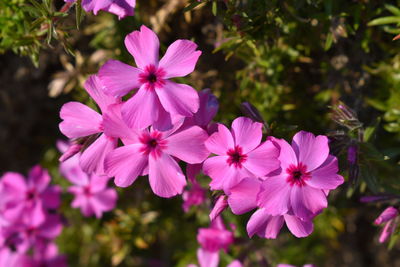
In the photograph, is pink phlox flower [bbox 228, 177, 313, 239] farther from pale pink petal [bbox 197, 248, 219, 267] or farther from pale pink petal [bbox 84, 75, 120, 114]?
pale pink petal [bbox 197, 248, 219, 267]

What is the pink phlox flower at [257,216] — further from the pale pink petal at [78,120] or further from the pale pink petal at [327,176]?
the pale pink petal at [78,120]

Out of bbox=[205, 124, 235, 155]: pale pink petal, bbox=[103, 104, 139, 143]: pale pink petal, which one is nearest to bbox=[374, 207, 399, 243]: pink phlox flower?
bbox=[205, 124, 235, 155]: pale pink petal

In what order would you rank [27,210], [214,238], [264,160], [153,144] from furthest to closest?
[27,210] < [214,238] < [153,144] < [264,160]

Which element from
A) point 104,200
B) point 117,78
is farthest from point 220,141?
point 104,200

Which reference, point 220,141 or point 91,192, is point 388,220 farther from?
point 91,192

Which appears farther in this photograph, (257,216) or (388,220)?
(388,220)

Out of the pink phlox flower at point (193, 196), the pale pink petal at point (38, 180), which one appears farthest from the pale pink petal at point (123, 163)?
the pale pink petal at point (38, 180)
